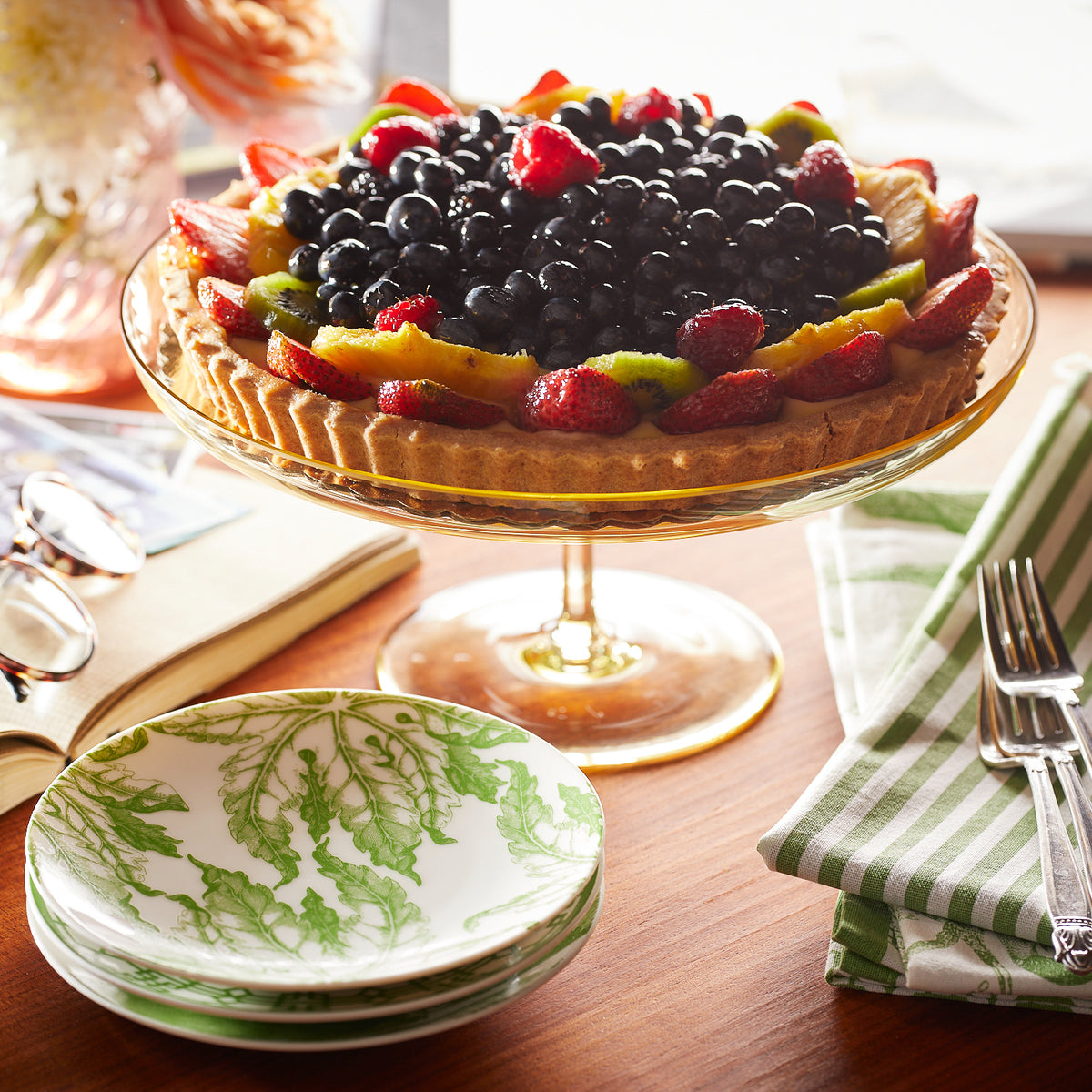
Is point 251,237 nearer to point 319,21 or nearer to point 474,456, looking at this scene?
point 474,456

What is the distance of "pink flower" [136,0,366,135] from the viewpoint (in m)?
1.69

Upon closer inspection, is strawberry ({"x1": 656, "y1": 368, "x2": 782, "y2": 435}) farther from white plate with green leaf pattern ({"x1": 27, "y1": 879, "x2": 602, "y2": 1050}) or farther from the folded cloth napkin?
white plate with green leaf pattern ({"x1": 27, "y1": 879, "x2": 602, "y2": 1050})

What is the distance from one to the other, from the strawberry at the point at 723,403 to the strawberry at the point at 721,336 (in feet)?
0.05

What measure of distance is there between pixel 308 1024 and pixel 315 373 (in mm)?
515

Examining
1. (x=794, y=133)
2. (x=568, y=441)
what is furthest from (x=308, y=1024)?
(x=794, y=133)

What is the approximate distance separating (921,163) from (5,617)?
1.06 metres

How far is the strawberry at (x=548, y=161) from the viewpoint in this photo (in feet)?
3.78

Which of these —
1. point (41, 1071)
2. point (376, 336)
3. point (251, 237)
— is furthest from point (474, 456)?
point (41, 1071)

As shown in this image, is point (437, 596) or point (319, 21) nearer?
point (437, 596)

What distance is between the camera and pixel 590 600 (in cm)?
131

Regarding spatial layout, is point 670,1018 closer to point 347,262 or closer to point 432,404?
point 432,404

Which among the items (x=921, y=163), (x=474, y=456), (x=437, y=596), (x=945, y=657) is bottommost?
(x=437, y=596)

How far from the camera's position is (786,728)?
3.98ft

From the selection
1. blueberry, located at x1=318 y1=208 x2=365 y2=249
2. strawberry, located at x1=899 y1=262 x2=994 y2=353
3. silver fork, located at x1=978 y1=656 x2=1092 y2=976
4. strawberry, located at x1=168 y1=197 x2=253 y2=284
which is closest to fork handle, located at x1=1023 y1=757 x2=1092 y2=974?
silver fork, located at x1=978 y1=656 x2=1092 y2=976
